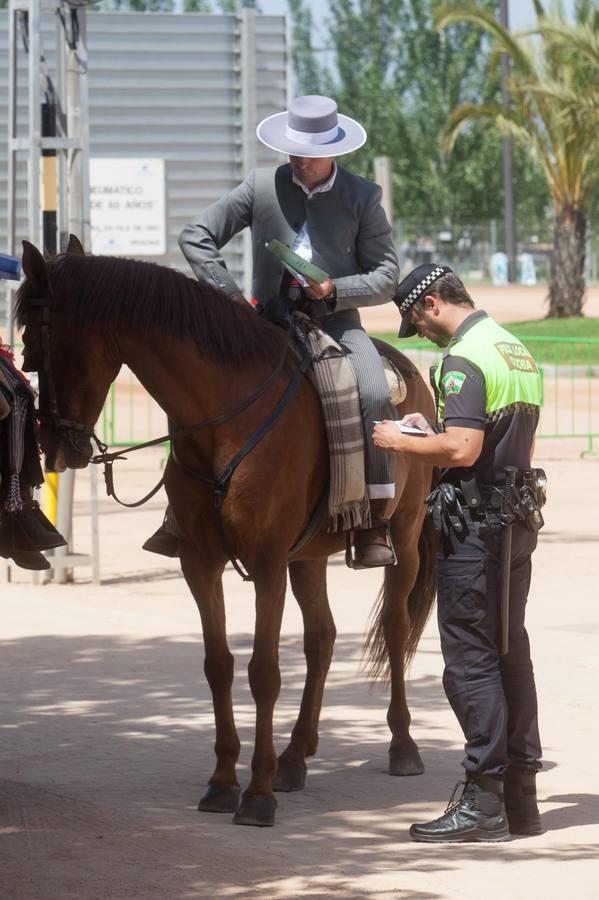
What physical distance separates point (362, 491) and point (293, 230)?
115 centimetres

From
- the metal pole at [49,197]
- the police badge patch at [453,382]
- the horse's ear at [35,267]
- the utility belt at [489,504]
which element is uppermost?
the metal pole at [49,197]

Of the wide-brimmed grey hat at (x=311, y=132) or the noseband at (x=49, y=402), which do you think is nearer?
the noseband at (x=49, y=402)

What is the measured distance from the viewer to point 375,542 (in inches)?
280

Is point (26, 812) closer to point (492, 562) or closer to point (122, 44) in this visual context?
point (492, 562)

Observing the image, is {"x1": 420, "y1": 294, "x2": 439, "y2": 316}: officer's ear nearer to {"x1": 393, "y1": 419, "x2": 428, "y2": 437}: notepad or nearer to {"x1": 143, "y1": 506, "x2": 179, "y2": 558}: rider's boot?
{"x1": 393, "y1": 419, "x2": 428, "y2": 437}: notepad

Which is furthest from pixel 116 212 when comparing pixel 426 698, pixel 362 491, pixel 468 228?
pixel 468 228

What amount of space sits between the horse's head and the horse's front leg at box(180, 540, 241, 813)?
2.23ft

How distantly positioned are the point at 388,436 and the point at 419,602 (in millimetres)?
1889

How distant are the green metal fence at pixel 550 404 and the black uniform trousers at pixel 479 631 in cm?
1244

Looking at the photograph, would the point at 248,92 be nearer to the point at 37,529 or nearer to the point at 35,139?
the point at 35,139

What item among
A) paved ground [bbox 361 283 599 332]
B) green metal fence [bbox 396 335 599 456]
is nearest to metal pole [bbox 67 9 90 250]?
green metal fence [bbox 396 335 599 456]

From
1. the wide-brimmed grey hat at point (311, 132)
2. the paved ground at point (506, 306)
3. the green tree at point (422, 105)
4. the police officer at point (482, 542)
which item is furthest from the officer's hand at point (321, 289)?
the green tree at point (422, 105)

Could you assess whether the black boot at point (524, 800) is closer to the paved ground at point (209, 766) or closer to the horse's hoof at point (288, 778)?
the paved ground at point (209, 766)

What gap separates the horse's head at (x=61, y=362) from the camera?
620cm
